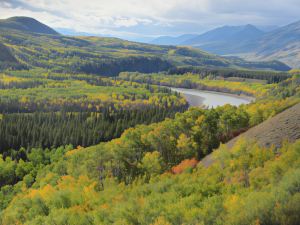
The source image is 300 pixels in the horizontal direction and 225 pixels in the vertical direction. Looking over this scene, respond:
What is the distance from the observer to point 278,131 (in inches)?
3755

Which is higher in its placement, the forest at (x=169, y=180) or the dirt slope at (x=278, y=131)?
the dirt slope at (x=278, y=131)

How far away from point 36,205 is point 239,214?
186ft

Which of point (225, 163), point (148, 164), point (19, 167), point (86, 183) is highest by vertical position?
point (225, 163)

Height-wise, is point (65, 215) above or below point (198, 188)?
below

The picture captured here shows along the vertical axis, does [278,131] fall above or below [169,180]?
above

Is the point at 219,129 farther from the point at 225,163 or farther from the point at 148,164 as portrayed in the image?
the point at 225,163

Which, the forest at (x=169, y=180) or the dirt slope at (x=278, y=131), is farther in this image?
the dirt slope at (x=278, y=131)

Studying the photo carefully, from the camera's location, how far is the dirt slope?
9094 centimetres

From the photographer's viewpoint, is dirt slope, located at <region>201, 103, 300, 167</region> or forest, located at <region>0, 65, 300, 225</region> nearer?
forest, located at <region>0, 65, 300, 225</region>

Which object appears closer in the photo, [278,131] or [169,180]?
[169,180]

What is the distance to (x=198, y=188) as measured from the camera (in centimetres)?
5888

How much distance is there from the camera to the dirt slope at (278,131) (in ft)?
298

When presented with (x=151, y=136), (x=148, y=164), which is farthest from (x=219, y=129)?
(x=148, y=164)

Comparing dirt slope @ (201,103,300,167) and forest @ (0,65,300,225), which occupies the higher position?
dirt slope @ (201,103,300,167)
